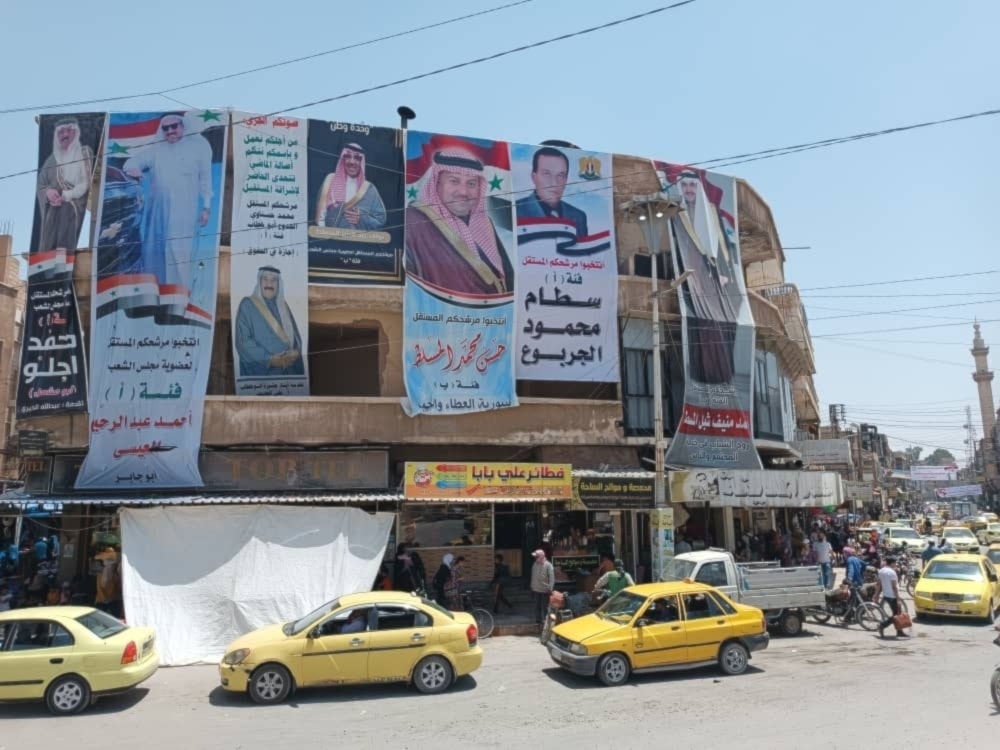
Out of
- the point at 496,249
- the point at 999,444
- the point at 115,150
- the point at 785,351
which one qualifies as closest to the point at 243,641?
the point at 496,249

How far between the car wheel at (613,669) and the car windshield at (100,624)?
6965 mm

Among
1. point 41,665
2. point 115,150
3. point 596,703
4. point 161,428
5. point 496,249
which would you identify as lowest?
point 596,703

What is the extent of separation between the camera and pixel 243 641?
10164 millimetres

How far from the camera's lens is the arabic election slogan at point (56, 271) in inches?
675

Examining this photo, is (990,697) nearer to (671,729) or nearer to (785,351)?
(671,729)

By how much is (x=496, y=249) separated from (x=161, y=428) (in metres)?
9.60

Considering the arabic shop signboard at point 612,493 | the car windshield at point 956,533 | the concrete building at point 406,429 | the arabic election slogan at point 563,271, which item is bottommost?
the car windshield at point 956,533

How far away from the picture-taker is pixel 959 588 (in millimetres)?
16484

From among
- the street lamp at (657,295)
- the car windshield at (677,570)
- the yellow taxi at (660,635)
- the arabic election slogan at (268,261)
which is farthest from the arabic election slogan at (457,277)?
the yellow taxi at (660,635)

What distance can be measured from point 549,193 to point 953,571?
14.2 metres

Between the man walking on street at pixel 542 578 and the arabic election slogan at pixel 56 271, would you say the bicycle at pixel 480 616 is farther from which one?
the arabic election slogan at pixel 56 271

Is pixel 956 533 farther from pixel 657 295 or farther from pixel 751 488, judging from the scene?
pixel 657 295

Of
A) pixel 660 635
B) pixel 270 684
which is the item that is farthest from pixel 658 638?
pixel 270 684

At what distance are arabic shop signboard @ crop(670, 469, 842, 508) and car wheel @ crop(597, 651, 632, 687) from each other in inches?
282
